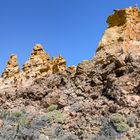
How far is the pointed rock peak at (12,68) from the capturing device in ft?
150

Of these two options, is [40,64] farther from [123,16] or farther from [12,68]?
[123,16]

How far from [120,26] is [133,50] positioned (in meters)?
4.83

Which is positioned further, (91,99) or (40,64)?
(40,64)

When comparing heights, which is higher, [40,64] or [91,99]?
[40,64]

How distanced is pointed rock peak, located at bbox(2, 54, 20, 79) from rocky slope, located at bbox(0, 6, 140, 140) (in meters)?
11.7

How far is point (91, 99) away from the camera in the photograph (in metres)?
26.5

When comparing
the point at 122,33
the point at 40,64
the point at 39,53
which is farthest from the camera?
the point at 39,53

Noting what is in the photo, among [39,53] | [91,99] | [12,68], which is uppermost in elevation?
[39,53]

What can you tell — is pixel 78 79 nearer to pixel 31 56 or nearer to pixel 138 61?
pixel 138 61

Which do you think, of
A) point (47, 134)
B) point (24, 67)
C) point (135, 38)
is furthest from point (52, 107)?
point (24, 67)

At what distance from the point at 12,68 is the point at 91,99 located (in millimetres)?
21571

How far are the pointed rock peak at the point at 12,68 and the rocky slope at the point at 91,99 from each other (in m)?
11.7

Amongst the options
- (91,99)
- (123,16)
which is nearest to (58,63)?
(123,16)

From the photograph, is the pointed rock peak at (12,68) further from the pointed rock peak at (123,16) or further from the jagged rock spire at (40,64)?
the pointed rock peak at (123,16)
